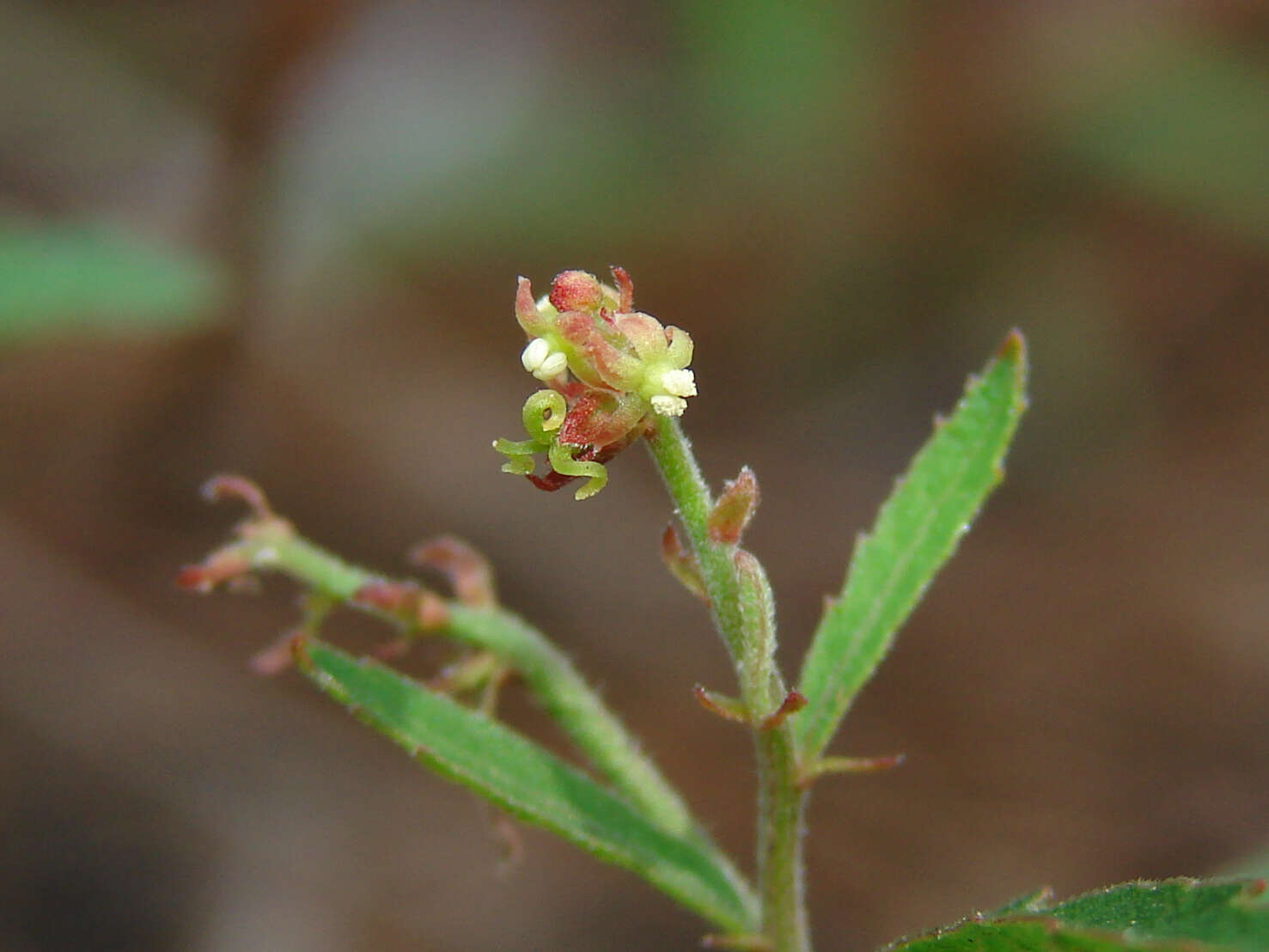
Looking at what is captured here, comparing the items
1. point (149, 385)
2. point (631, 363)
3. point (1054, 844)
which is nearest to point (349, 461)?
point (149, 385)

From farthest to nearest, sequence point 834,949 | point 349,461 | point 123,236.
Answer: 1. point 349,461
2. point 834,949
3. point 123,236

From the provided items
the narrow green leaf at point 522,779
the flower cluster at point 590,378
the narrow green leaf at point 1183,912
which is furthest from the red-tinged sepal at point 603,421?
the narrow green leaf at point 1183,912

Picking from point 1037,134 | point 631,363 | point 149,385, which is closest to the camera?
point 631,363

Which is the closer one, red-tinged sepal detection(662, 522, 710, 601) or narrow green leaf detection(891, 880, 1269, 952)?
narrow green leaf detection(891, 880, 1269, 952)

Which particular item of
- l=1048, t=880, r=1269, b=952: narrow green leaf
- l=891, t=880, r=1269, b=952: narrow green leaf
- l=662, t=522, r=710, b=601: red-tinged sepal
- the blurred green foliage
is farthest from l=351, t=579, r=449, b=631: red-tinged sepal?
the blurred green foliage

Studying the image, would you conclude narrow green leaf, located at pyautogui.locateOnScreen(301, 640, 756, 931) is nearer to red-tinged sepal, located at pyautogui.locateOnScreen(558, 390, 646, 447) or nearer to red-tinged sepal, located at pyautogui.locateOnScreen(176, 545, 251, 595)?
red-tinged sepal, located at pyautogui.locateOnScreen(176, 545, 251, 595)

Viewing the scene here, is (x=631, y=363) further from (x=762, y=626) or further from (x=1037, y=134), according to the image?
(x=1037, y=134)

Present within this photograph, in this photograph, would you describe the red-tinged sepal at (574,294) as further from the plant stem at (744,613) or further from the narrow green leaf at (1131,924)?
the narrow green leaf at (1131,924)
